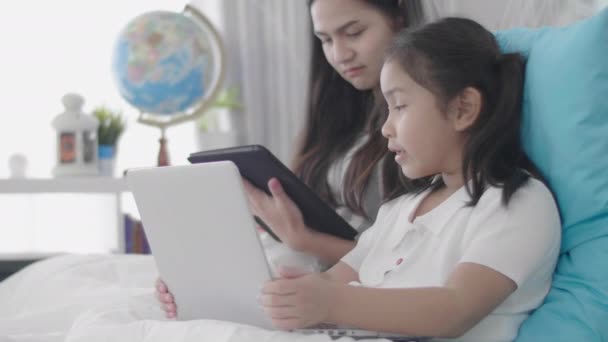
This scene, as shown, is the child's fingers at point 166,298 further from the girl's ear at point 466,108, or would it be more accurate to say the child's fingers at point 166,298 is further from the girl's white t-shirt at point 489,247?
the girl's ear at point 466,108

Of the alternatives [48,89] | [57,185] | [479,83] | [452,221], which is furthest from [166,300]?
[48,89]

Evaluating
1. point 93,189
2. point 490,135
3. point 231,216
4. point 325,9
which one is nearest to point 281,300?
point 231,216

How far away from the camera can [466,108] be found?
1050 millimetres

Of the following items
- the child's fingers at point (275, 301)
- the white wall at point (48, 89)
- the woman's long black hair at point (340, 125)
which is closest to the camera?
the child's fingers at point (275, 301)

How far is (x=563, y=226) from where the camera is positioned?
100 centimetres

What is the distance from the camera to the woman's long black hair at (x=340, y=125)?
153 cm

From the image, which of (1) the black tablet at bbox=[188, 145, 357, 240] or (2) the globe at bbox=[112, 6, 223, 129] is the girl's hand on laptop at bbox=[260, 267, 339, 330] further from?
(2) the globe at bbox=[112, 6, 223, 129]

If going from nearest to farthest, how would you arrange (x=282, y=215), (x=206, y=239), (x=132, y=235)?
(x=206, y=239) → (x=282, y=215) → (x=132, y=235)

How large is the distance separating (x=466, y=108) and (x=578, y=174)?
0.17 meters

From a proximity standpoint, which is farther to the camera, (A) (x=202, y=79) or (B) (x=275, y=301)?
(A) (x=202, y=79)

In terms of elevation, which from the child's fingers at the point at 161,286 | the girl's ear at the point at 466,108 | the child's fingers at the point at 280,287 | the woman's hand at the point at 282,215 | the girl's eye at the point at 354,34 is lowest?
the child's fingers at the point at 161,286

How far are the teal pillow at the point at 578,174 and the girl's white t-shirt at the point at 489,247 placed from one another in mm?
29

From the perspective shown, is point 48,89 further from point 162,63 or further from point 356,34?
point 356,34

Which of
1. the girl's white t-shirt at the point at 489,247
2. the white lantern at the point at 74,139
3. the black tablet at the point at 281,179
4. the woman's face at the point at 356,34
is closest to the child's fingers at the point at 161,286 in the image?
the black tablet at the point at 281,179
